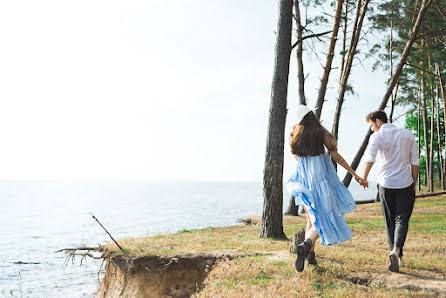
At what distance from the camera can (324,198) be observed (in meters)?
5.54

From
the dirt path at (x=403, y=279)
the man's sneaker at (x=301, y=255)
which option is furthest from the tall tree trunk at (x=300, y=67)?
the man's sneaker at (x=301, y=255)

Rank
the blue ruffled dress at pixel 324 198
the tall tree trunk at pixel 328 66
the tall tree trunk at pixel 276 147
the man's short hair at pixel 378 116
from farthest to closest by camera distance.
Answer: the tall tree trunk at pixel 328 66, the tall tree trunk at pixel 276 147, the man's short hair at pixel 378 116, the blue ruffled dress at pixel 324 198

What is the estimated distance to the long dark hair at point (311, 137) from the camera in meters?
5.55

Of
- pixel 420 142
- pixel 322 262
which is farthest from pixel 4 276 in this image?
pixel 420 142

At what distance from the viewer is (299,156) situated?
18.8 feet

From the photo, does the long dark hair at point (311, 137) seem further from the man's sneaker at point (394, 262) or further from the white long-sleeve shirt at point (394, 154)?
the man's sneaker at point (394, 262)

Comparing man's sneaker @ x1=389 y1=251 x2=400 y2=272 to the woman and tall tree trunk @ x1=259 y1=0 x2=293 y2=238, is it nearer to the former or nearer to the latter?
the woman

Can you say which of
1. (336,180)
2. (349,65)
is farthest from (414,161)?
(349,65)

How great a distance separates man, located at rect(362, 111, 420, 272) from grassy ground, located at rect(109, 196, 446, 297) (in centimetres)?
46

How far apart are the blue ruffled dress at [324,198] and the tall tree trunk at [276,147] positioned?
3.70 m

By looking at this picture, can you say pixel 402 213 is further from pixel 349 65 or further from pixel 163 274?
pixel 349 65

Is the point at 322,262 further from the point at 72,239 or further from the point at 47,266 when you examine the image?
the point at 72,239

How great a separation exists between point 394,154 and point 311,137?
130cm

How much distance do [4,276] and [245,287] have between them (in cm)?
1164
